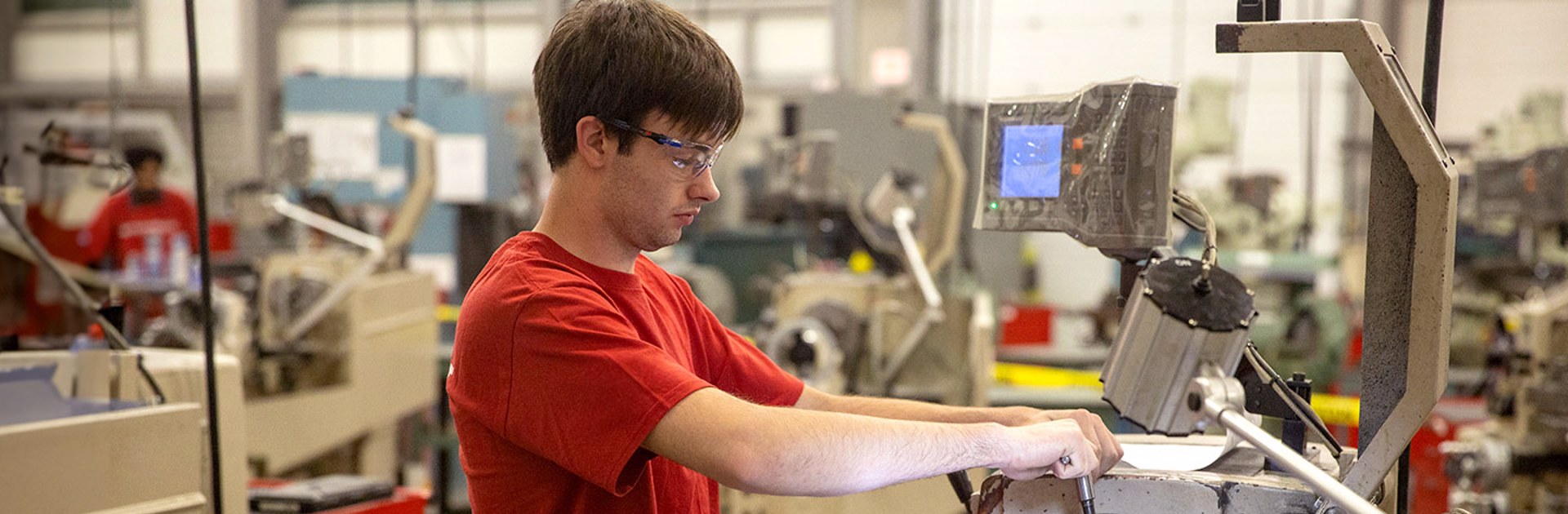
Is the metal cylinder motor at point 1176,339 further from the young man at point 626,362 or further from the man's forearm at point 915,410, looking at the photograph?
the man's forearm at point 915,410

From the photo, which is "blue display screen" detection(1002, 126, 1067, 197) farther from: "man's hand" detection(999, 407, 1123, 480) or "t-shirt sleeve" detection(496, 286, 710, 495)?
"t-shirt sleeve" detection(496, 286, 710, 495)

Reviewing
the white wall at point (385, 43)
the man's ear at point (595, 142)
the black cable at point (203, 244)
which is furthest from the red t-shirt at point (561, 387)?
the white wall at point (385, 43)

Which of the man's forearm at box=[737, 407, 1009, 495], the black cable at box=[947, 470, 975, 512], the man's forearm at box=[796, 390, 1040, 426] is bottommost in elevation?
the black cable at box=[947, 470, 975, 512]

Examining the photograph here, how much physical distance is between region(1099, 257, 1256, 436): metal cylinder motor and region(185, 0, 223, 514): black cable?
120 centimetres

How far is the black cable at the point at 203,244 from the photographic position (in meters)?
1.74

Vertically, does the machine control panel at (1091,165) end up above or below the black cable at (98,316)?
above

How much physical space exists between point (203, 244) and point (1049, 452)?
115 centimetres

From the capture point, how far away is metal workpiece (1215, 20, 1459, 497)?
1.27 m

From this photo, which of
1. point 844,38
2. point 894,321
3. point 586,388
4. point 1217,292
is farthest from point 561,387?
point 844,38

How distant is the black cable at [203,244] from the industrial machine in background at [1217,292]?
103 centimetres

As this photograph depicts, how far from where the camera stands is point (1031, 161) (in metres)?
1.51

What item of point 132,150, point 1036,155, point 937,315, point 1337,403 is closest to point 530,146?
point 132,150

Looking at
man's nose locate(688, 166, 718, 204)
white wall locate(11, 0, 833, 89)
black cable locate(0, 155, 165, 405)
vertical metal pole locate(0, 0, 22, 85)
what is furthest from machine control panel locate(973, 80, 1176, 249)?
vertical metal pole locate(0, 0, 22, 85)

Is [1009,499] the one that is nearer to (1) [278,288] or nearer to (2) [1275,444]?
(2) [1275,444]
